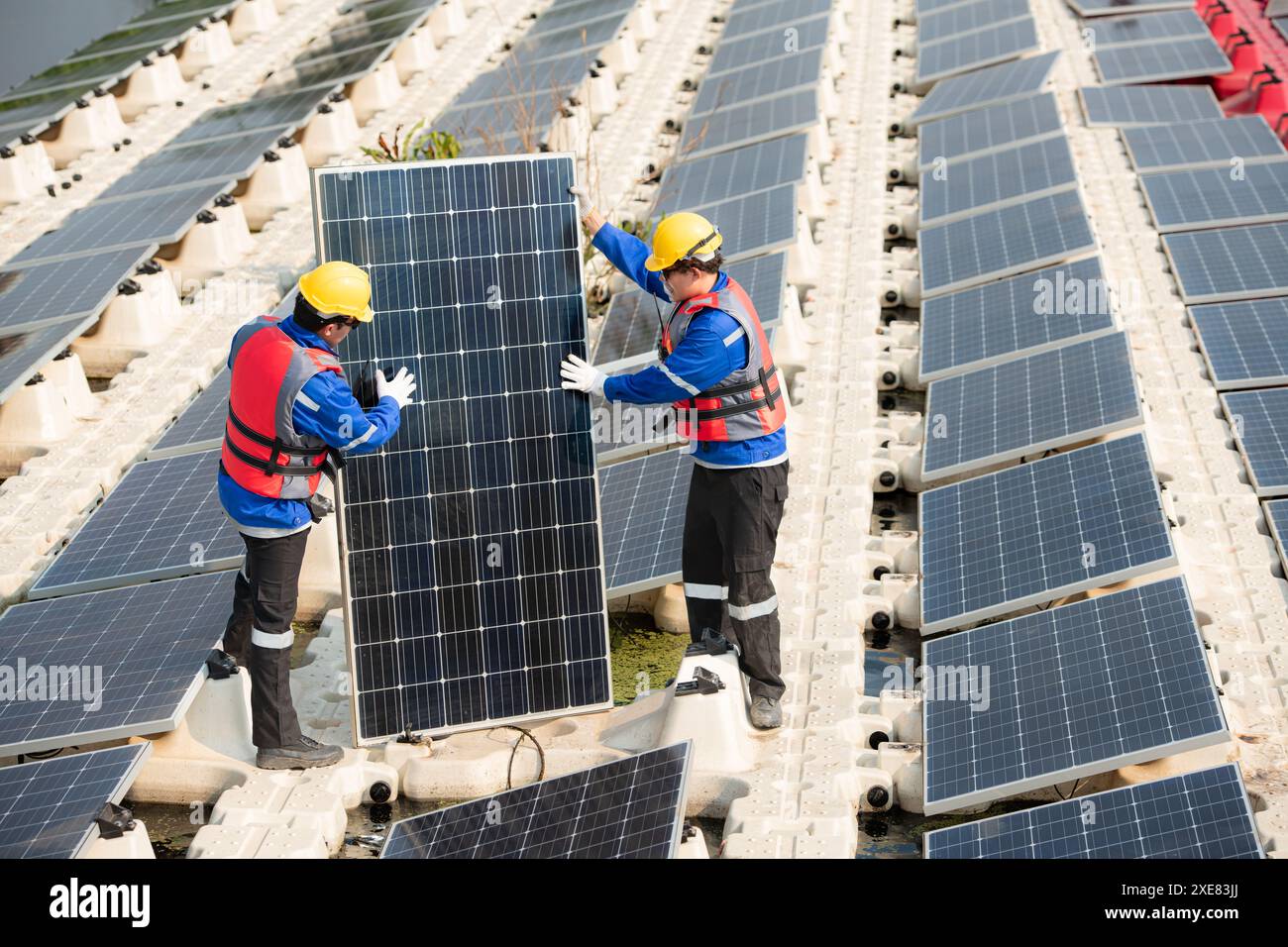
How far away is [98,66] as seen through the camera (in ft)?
66.3

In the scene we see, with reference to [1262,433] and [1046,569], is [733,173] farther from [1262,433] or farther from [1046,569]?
[1046,569]

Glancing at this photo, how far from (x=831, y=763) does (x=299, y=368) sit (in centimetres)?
322

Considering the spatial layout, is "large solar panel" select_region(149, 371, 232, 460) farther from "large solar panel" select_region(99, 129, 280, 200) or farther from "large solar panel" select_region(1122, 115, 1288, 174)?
"large solar panel" select_region(1122, 115, 1288, 174)

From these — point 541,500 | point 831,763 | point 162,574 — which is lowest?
point 831,763

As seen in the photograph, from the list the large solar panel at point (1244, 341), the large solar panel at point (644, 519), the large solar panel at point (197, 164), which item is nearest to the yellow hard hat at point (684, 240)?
the large solar panel at point (644, 519)

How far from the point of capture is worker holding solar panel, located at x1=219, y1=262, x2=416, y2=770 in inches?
287

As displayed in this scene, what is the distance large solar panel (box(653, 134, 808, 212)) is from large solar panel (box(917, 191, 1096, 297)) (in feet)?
5.27

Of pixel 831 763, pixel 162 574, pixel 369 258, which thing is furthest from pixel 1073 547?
pixel 162 574

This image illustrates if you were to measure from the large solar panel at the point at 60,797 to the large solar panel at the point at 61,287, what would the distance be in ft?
18.9

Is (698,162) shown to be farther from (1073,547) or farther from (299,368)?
(299,368)

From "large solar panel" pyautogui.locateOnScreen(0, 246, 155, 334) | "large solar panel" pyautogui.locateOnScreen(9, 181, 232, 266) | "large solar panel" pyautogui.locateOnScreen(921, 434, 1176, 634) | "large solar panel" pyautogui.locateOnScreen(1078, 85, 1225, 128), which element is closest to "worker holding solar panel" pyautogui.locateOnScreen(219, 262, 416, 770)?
"large solar panel" pyautogui.locateOnScreen(921, 434, 1176, 634)

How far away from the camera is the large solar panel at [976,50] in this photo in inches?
757

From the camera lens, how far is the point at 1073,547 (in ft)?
28.5

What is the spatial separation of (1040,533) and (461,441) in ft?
11.0
